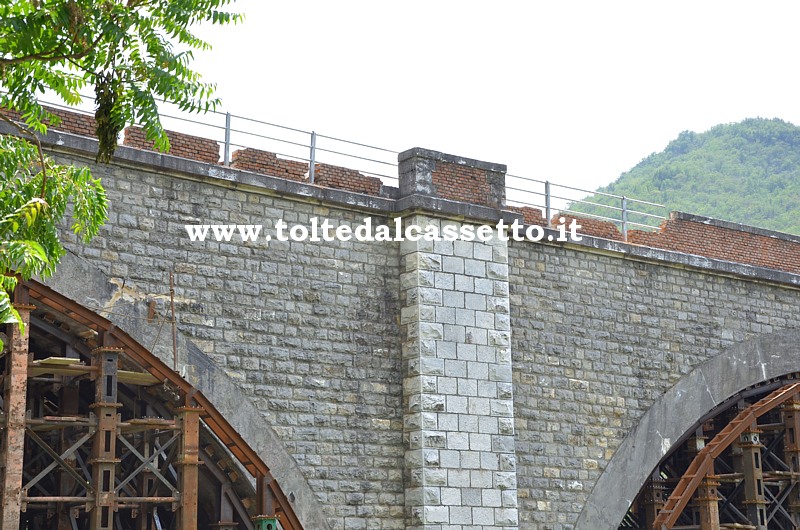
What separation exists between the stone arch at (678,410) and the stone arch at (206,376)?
4618 mm

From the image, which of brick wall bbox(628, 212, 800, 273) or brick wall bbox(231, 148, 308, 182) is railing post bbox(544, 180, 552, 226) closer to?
brick wall bbox(628, 212, 800, 273)

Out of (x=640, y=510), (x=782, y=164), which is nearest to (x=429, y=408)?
(x=640, y=510)

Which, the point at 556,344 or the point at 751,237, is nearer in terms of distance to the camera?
the point at 556,344

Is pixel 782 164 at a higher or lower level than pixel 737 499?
higher

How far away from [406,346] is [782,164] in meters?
72.2

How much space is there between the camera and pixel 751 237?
2148 centimetres

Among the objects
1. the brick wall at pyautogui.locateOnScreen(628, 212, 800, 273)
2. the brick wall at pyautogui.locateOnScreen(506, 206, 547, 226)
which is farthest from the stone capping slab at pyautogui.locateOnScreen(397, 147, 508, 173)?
the brick wall at pyautogui.locateOnScreen(628, 212, 800, 273)

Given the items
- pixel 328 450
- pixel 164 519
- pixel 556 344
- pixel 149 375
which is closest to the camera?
pixel 149 375

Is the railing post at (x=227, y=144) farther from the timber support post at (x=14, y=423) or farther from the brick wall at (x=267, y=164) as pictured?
the timber support post at (x=14, y=423)

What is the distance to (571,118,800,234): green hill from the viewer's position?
7312cm

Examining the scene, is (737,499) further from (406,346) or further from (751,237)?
(406,346)

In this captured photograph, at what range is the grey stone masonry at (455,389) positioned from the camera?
15.6 m

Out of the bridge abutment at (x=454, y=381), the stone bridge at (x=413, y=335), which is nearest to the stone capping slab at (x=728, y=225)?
the stone bridge at (x=413, y=335)

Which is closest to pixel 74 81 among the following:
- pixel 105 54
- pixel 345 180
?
pixel 105 54
